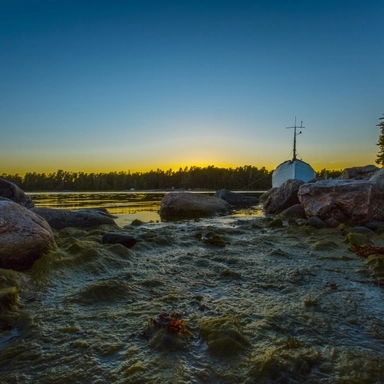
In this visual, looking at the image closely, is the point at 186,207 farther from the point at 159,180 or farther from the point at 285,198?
the point at 159,180

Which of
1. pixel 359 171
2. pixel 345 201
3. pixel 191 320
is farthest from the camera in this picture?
pixel 359 171

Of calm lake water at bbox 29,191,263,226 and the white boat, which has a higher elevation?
the white boat

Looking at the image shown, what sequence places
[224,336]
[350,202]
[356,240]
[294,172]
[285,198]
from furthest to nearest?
[294,172] → [285,198] → [350,202] → [356,240] → [224,336]

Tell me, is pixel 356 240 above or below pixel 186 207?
below

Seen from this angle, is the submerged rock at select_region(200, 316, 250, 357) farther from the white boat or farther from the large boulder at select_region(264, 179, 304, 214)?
the white boat

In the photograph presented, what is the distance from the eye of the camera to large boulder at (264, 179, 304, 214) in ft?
54.9

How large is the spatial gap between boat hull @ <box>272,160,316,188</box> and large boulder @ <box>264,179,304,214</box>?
13.8 m

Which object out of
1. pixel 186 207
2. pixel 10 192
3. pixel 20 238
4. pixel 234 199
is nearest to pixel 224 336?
pixel 20 238

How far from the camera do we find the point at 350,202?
1112 cm

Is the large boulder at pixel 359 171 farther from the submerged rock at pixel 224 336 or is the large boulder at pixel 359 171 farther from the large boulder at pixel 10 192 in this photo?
the submerged rock at pixel 224 336

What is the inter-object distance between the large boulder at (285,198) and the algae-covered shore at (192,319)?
10815mm

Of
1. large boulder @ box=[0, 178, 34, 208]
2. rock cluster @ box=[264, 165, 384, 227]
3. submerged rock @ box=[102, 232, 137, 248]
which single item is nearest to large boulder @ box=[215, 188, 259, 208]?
rock cluster @ box=[264, 165, 384, 227]

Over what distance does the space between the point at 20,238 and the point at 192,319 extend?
3.77m

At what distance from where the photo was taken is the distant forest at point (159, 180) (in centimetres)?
9550
